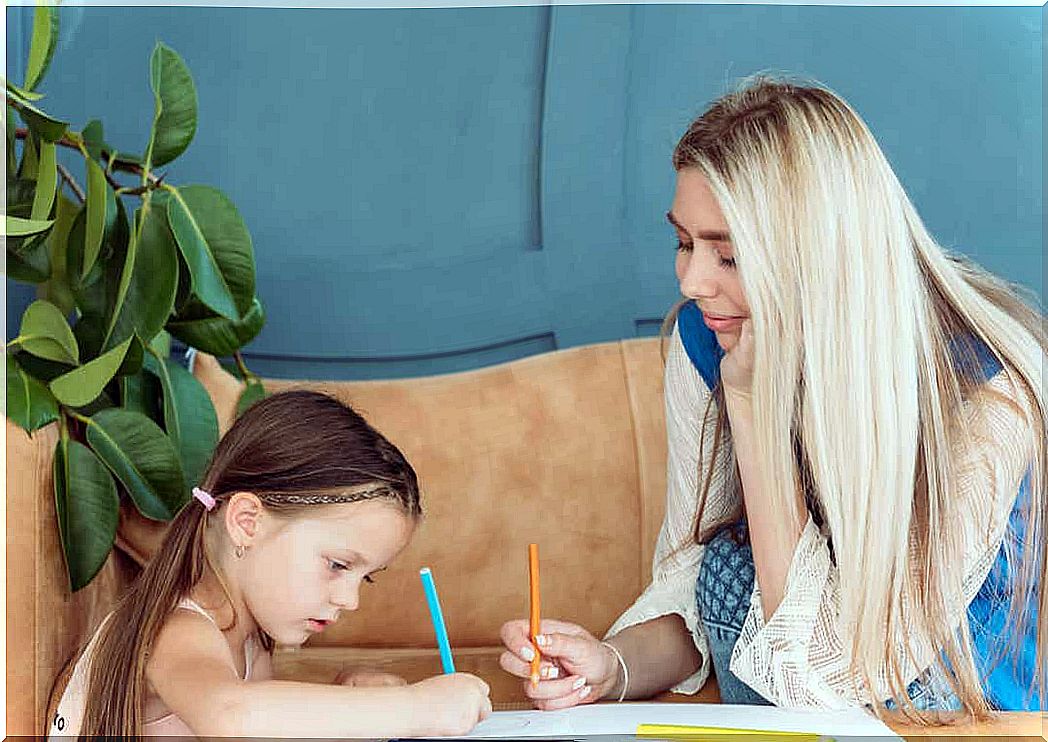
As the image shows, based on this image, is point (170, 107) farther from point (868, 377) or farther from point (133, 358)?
point (868, 377)

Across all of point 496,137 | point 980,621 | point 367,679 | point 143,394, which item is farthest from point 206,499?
point 496,137

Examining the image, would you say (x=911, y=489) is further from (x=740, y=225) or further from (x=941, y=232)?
(x=941, y=232)

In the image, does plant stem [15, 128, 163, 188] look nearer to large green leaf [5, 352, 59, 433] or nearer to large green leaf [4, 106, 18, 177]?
large green leaf [4, 106, 18, 177]

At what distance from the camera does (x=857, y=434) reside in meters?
1.29

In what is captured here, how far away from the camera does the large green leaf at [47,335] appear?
1.52 metres

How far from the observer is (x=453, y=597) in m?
1.86

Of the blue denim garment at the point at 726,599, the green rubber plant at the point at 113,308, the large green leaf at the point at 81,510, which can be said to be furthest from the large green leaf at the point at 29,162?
the blue denim garment at the point at 726,599

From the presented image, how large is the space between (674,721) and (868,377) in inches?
15.0

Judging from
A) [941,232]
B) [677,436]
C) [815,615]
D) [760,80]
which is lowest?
[815,615]

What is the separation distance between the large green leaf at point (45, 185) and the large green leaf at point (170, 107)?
0.15 m

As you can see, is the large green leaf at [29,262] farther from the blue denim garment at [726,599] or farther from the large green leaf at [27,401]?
the blue denim garment at [726,599]

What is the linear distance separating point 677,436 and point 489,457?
380mm

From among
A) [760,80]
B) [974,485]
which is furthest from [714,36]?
[974,485]

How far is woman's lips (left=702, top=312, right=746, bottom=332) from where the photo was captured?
1.40 m
